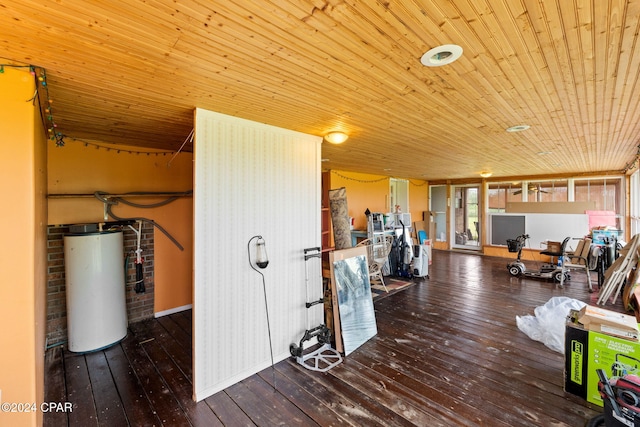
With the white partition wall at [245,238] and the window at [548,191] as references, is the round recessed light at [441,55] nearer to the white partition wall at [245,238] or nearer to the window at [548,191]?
the white partition wall at [245,238]

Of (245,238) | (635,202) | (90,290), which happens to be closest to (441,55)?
(245,238)

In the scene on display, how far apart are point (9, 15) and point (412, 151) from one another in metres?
4.04

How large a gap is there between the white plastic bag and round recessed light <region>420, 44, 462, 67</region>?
2926 millimetres

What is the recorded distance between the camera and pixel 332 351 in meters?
3.00

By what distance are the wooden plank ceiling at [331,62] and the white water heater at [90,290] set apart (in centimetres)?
117

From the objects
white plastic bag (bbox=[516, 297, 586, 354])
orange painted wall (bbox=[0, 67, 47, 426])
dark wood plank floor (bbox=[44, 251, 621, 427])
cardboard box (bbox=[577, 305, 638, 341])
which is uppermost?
orange painted wall (bbox=[0, 67, 47, 426])

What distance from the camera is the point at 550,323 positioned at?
3338 mm

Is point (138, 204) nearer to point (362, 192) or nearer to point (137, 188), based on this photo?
point (137, 188)

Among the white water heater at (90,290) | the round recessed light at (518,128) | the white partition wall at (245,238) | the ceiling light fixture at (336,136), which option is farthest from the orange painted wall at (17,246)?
the round recessed light at (518,128)

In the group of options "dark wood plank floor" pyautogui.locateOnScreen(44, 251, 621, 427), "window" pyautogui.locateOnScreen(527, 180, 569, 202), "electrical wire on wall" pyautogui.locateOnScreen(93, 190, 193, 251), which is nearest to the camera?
"dark wood plank floor" pyautogui.locateOnScreen(44, 251, 621, 427)

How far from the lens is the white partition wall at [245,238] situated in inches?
91.4

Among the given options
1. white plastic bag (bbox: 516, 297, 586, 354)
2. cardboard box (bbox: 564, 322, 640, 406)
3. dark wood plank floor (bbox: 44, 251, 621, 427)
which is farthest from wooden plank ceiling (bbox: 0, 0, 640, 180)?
dark wood plank floor (bbox: 44, 251, 621, 427)

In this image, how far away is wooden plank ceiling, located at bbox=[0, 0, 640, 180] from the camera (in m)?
1.15

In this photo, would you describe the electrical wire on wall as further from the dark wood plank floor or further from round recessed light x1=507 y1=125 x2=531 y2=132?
round recessed light x1=507 y1=125 x2=531 y2=132
